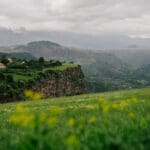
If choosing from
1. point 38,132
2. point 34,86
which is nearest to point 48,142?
point 38,132

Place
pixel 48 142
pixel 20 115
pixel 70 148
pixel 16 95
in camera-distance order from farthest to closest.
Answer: pixel 16 95 → pixel 20 115 → pixel 48 142 → pixel 70 148

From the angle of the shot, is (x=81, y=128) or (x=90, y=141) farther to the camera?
(x=81, y=128)

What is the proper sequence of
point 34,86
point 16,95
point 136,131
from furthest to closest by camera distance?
point 34,86
point 16,95
point 136,131

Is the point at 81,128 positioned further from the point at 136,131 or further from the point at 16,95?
the point at 16,95

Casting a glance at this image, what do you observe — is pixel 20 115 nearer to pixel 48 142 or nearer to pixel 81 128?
pixel 48 142

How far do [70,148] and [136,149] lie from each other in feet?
5.68

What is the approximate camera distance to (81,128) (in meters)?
11.1

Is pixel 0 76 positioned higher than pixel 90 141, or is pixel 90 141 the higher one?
pixel 90 141

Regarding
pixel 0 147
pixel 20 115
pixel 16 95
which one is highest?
pixel 20 115

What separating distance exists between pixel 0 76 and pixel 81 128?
536 feet

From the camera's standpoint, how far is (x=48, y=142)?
9.18 metres

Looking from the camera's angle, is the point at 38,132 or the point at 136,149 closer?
the point at 136,149

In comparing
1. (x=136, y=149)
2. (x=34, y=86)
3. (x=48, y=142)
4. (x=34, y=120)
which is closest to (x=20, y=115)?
(x=34, y=120)

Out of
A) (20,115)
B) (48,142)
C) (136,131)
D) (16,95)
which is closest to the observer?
(48,142)
